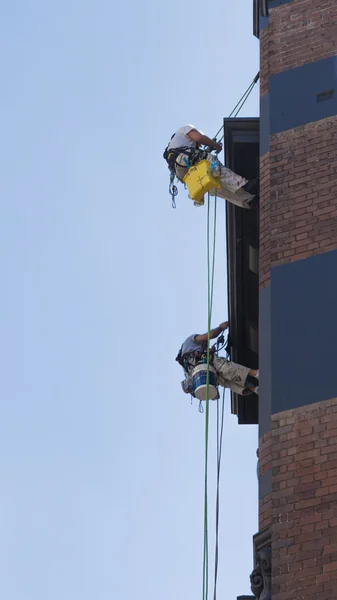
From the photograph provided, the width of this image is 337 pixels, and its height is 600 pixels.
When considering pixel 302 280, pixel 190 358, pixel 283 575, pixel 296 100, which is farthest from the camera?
pixel 190 358

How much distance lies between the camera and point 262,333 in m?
14.8

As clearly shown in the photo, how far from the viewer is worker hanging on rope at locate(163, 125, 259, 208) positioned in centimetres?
1645

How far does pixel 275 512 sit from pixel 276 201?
11.7 feet

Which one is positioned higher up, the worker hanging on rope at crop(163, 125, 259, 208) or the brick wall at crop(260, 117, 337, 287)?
the worker hanging on rope at crop(163, 125, 259, 208)

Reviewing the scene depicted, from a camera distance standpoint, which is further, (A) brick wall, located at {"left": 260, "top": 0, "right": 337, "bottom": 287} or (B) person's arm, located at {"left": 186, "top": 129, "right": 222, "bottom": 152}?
(B) person's arm, located at {"left": 186, "top": 129, "right": 222, "bottom": 152}

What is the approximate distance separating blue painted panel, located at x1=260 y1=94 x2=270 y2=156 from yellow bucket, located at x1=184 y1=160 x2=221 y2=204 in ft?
3.15

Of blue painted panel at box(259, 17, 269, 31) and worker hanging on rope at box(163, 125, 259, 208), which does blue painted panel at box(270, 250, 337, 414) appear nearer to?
worker hanging on rope at box(163, 125, 259, 208)

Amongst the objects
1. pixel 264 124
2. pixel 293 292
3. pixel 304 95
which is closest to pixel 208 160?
pixel 264 124

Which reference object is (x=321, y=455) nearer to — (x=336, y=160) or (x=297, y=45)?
(x=336, y=160)

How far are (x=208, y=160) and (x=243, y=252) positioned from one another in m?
1.17

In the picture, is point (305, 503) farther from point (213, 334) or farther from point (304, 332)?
point (213, 334)

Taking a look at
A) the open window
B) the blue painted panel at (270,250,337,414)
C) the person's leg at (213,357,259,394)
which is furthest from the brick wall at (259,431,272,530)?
the open window

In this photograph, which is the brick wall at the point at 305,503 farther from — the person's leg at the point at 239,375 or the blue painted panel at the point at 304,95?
the blue painted panel at the point at 304,95

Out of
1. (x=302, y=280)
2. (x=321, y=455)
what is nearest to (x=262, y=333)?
(x=302, y=280)
